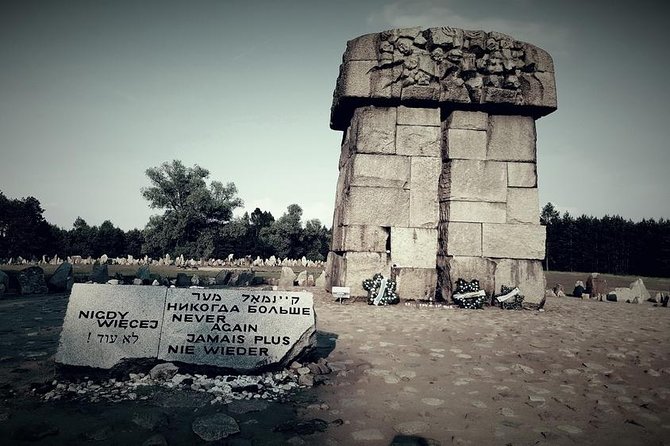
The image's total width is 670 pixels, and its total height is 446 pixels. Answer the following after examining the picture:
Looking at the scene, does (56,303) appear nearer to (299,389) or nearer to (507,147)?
(299,389)

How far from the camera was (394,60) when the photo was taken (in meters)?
7.52

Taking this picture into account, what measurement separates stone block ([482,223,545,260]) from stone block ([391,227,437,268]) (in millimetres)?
1073

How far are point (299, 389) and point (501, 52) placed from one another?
7.79 meters

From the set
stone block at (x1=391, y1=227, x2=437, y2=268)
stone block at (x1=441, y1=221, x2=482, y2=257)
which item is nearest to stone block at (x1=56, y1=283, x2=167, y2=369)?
stone block at (x1=391, y1=227, x2=437, y2=268)

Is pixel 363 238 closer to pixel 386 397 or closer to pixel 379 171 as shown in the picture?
pixel 379 171

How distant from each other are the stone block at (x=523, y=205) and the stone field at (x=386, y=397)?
3263 mm

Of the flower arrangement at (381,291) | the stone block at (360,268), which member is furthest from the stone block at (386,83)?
the flower arrangement at (381,291)

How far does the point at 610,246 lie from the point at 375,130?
41911mm

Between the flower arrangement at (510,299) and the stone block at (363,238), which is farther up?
the stone block at (363,238)

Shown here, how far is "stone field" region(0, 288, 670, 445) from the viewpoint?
2139mm

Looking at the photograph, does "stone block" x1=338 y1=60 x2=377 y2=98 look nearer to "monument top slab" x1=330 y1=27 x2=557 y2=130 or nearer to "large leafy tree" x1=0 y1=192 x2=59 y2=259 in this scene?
"monument top slab" x1=330 y1=27 x2=557 y2=130

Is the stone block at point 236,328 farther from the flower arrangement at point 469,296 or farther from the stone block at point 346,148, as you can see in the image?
the stone block at point 346,148

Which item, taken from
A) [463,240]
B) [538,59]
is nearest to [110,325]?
[463,240]

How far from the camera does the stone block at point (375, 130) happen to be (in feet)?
25.1
